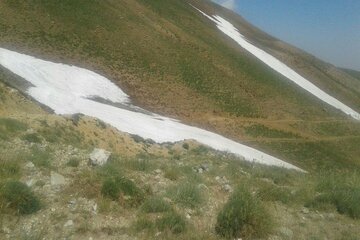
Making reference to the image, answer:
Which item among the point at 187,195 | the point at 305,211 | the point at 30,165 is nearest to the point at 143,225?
the point at 187,195

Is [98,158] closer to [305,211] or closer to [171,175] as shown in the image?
[171,175]

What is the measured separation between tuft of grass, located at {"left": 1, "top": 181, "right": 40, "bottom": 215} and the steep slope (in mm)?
25512

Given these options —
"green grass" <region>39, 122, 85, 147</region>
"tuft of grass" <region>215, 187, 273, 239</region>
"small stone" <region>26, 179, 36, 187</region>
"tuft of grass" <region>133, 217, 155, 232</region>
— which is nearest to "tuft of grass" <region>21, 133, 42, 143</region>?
"green grass" <region>39, 122, 85, 147</region>

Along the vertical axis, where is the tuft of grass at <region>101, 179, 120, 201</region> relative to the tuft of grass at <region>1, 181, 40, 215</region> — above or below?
above

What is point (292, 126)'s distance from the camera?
4078 cm

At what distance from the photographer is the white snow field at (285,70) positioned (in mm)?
56688

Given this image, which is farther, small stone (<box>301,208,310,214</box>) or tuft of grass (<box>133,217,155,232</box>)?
small stone (<box>301,208,310,214</box>)

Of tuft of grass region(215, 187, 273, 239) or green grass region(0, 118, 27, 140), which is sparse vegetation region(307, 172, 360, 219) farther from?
green grass region(0, 118, 27, 140)

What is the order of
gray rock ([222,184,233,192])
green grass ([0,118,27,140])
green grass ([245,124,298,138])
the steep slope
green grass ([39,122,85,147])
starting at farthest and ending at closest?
green grass ([245,124,298,138])
the steep slope
green grass ([39,122,85,147])
green grass ([0,118,27,140])
gray rock ([222,184,233,192])

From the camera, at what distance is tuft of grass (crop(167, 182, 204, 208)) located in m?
8.47

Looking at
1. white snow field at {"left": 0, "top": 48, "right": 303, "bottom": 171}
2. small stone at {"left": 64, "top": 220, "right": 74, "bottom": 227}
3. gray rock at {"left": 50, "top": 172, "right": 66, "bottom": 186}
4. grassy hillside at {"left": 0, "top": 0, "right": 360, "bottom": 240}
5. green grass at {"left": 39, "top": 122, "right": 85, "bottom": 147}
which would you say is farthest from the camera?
white snow field at {"left": 0, "top": 48, "right": 303, "bottom": 171}

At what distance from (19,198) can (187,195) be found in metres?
2.82

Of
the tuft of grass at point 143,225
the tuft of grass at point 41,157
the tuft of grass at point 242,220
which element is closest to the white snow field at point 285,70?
the tuft of grass at point 41,157

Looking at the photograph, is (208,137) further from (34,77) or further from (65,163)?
(65,163)
